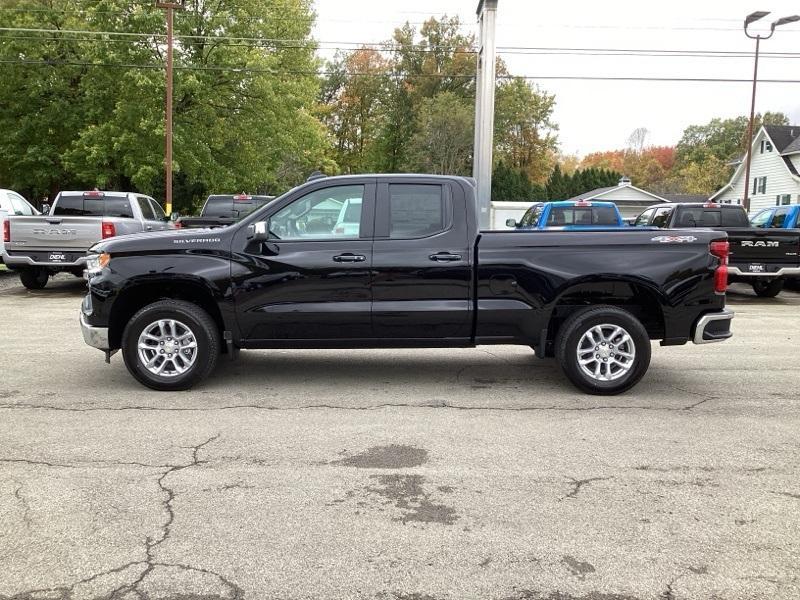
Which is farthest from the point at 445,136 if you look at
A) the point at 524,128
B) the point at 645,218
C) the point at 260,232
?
the point at 260,232

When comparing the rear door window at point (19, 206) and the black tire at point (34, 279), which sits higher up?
the rear door window at point (19, 206)

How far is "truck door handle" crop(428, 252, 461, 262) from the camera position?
628cm

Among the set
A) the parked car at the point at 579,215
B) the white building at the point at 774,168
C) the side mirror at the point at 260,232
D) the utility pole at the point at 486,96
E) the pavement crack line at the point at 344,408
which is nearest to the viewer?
the pavement crack line at the point at 344,408

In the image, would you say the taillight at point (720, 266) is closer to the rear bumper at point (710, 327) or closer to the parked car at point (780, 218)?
the rear bumper at point (710, 327)

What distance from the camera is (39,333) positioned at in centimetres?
952

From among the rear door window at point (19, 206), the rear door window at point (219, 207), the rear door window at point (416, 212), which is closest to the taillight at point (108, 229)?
Result: the rear door window at point (219, 207)

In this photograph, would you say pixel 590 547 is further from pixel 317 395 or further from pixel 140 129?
pixel 140 129

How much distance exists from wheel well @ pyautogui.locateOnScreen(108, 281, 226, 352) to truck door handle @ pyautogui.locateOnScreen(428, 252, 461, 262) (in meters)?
1.99

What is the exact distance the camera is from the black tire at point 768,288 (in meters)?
15.2

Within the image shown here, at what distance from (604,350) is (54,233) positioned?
11.1m

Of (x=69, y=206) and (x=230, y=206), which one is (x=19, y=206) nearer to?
(x=69, y=206)

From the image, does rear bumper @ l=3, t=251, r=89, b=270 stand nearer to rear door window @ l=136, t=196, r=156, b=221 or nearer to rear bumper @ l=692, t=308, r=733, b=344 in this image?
rear door window @ l=136, t=196, r=156, b=221

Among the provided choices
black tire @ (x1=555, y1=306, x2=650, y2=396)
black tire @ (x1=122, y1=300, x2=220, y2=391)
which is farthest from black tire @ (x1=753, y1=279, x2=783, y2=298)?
black tire @ (x1=122, y1=300, x2=220, y2=391)

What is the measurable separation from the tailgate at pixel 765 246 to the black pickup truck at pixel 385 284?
8305 millimetres
